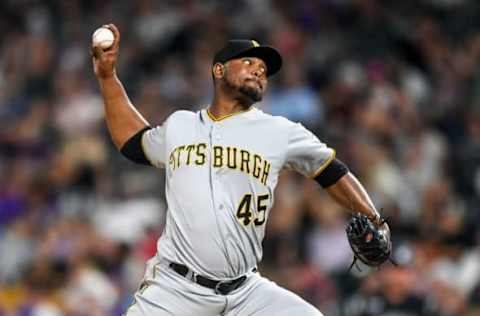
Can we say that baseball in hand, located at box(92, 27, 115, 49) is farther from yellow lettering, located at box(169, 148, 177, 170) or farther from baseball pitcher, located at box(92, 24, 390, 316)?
yellow lettering, located at box(169, 148, 177, 170)

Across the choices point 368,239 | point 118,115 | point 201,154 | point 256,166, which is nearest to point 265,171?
point 256,166

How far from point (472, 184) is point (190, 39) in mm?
3954

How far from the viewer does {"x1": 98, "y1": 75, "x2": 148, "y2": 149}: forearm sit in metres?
6.46

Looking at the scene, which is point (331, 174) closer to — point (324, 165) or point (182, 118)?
point (324, 165)

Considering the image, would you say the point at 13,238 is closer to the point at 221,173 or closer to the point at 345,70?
the point at 345,70

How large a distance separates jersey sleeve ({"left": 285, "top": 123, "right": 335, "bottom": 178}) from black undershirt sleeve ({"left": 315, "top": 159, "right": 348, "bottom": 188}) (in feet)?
0.07

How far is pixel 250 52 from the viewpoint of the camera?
243 inches

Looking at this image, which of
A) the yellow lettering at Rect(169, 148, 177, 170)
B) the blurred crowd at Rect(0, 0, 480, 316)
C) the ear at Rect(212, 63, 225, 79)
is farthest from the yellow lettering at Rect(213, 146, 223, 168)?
the blurred crowd at Rect(0, 0, 480, 316)

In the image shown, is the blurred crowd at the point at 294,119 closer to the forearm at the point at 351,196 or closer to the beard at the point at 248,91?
the forearm at the point at 351,196

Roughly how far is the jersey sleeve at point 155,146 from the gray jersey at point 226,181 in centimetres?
9

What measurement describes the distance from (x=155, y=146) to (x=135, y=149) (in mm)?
147

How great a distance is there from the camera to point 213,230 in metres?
5.90

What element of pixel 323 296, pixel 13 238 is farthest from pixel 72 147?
pixel 323 296

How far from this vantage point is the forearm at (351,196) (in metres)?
6.14
